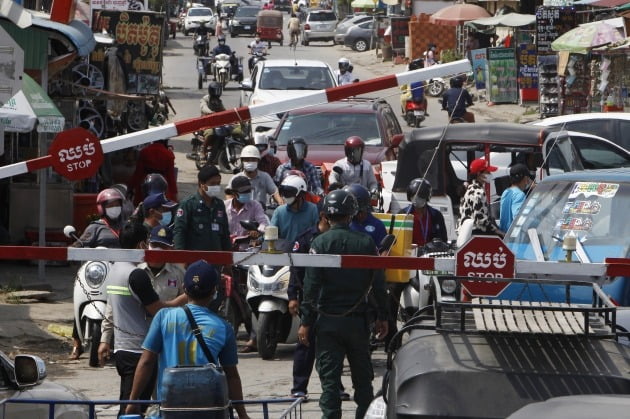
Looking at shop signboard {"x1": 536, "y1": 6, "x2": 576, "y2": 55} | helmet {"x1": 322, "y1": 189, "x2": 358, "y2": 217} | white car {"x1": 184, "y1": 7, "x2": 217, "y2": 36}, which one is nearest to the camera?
helmet {"x1": 322, "y1": 189, "x2": 358, "y2": 217}

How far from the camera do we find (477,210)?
13.0 m

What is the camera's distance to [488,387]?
195 inches

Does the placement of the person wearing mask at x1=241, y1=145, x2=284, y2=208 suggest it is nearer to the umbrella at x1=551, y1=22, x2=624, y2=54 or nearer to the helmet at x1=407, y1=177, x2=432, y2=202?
the helmet at x1=407, y1=177, x2=432, y2=202

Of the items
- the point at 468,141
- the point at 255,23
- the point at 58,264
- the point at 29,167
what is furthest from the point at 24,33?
the point at 255,23

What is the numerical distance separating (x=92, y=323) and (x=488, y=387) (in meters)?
7.14

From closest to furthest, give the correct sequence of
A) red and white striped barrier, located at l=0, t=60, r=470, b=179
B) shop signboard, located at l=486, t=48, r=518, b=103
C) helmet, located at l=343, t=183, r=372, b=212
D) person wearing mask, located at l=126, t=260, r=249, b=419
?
person wearing mask, located at l=126, t=260, r=249, b=419 < red and white striped barrier, located at l=0, t=60, r=470, b=179 < helmet, located at l=343, t=183, r=372, b=212 < shop signboard, located at l=486, t=48, r=518, b=103

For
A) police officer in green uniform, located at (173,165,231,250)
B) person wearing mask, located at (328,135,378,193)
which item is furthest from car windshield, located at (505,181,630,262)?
person wearing mask, located at (328,135,378,193)

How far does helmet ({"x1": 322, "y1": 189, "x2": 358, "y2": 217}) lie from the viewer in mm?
8805

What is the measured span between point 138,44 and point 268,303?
11.4 meters

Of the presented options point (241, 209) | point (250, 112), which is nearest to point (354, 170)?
point (241, 209)

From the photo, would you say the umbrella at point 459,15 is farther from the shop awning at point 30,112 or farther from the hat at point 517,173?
the hat at point 517,173

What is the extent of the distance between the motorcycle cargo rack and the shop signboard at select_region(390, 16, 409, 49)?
47.6 m

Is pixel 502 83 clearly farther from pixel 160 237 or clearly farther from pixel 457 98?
pixel 160 237

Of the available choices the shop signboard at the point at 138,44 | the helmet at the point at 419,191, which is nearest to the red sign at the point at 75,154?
the helmet at the point at 419,191
